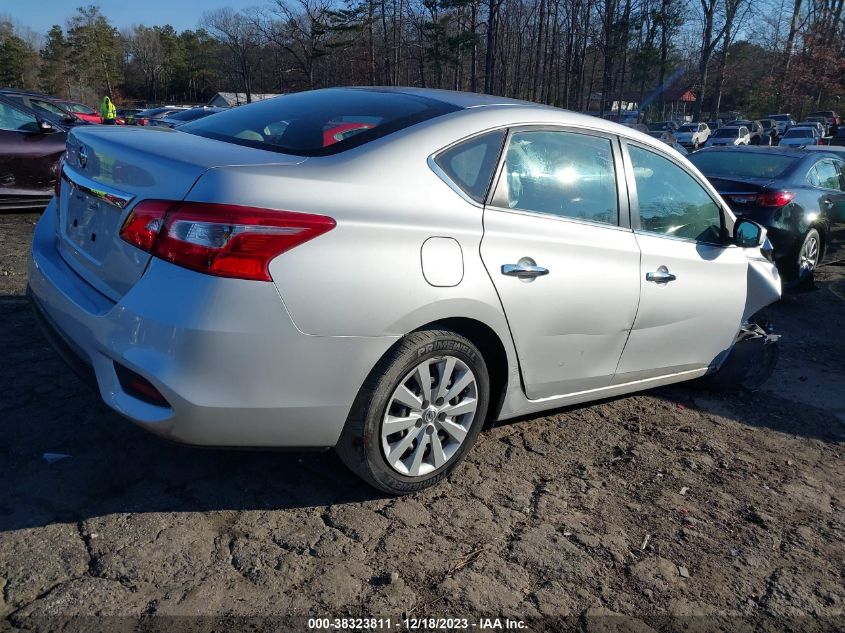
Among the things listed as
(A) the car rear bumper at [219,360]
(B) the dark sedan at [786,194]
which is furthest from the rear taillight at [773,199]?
(A) the car rear bumper at [219,360]

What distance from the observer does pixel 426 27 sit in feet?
154

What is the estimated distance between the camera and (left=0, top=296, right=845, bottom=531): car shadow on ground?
107 inches

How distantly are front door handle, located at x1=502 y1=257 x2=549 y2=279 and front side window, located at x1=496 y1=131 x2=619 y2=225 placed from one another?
0.26 metres

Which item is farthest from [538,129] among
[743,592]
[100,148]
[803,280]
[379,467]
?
[803,280]

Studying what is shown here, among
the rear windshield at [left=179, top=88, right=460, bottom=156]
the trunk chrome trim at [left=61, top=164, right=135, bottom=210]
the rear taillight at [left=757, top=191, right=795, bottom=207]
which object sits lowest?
the rear taillight at [left=757, top=191, right=795, bottom=207]

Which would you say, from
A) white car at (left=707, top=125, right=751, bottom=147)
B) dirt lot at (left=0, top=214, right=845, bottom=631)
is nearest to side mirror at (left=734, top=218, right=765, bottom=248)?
dirt lot at (left=0, top=214, right=845, bottom=631)

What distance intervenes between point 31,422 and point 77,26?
92037 millimetres

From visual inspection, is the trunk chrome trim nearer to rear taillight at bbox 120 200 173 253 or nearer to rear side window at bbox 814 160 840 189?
rear taillight at bbox 120 200 173 253

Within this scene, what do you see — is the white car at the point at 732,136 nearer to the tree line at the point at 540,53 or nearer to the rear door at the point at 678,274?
the tree line at the point at 540,53

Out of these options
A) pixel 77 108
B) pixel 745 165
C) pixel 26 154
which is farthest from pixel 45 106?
pixel 77 108

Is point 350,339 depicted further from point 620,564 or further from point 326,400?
point 620,564

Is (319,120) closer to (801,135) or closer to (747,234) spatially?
(747,234)

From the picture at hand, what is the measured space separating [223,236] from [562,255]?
1.54 meters

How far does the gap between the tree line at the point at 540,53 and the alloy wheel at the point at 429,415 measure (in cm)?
3878
